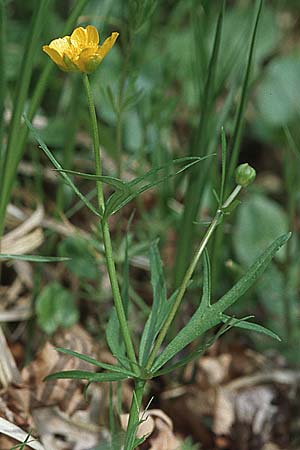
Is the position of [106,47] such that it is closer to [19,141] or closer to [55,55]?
[55,55]

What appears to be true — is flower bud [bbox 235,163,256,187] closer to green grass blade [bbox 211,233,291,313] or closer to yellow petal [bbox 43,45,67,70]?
green grass blade [bbox 211,233,291,313]

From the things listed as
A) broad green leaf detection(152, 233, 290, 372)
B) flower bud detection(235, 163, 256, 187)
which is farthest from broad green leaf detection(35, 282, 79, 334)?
flower bud detection(235, 163, 256, 187)

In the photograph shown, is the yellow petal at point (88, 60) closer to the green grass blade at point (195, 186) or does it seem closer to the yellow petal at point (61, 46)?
the yellow petal at point (61, 46)

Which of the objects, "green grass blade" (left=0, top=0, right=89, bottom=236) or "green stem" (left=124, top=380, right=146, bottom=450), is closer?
"green stem" (left=124, top=380, right=146, bottom=450)

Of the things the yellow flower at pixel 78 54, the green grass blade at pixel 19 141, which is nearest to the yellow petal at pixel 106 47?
the yellow flower at pixel 78 54

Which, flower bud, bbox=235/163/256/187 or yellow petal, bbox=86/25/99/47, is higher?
yellow petal, bbox=86/25/99/47

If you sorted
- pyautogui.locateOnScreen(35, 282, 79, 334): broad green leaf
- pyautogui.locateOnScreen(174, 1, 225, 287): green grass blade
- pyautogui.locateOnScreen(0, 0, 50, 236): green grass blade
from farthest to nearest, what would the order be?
pyautogui.locateOnScreen(35, 282, 79, 334): broad green leaf, pyautogui.locateOnScreen(174, 1, 225, 287): green grass blade, pyautogui.locateOnScreen(0, 0, 50, 236): green grass blade

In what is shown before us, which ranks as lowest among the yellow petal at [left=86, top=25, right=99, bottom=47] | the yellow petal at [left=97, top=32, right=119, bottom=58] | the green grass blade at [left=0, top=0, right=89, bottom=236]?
the green grass blade at [left=0, top=0, right=89, bottom=236]
